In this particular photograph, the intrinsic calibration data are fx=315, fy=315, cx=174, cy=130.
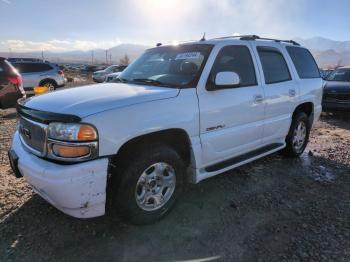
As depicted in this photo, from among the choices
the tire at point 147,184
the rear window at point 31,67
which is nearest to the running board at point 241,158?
the tire at point 147,184

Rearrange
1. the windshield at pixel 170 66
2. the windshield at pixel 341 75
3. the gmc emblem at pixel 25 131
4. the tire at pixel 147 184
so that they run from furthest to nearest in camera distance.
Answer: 1. the windshield at pixel 341 75
2. the windshield at pixel 170 66
3. the gmc emblem at pixel 25 131
4. the tire at pixel 147 184

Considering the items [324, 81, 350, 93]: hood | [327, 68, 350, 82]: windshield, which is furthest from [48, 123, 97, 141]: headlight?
[327, 68, 350, 82]: windshield

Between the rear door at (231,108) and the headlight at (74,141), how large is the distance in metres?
1.25

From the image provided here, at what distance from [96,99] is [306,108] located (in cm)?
401

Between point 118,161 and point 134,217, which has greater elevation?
point 118,161

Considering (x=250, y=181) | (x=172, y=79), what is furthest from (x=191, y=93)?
(x=250, y=181)

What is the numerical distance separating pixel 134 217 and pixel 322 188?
2737 millimetres

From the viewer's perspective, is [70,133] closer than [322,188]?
Yes

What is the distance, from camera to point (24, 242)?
297cm

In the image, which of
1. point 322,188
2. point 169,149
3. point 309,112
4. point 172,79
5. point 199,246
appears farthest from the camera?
point 309,112

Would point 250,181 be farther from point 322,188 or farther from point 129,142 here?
point 129,142

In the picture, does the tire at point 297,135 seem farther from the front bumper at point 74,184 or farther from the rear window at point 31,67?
the rear window at point 31,67

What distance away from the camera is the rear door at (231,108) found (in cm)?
349

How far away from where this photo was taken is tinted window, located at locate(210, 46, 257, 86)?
379cm
